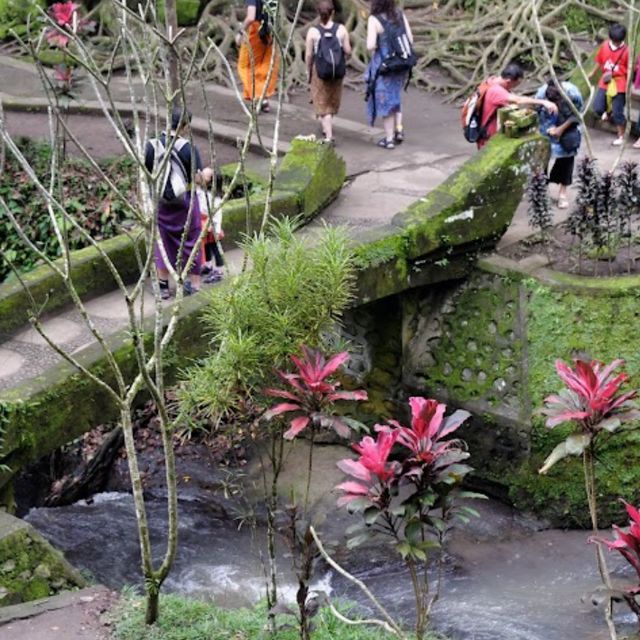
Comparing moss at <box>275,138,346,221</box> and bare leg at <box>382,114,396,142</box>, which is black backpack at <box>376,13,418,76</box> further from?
moss at <box>275,138,346,221</box>

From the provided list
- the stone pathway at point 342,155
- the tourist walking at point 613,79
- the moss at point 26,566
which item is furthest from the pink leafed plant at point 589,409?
the tourist walking at point 613,79

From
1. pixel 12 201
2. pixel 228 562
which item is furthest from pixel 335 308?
pixel 12 201

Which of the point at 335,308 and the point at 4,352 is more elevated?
the point at 335,308

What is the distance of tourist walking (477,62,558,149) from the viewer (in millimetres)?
10523

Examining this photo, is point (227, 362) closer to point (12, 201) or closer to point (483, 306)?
point (483, 306)

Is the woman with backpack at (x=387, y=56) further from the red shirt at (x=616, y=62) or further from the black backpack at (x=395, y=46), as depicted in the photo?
the red shirt at (x=616, y=62)

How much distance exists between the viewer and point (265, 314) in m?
6.66

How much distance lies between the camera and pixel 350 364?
1121 cm

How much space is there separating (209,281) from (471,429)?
2636mm

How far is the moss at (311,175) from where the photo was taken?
10469 millimetres

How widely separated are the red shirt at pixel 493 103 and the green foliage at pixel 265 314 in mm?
4263

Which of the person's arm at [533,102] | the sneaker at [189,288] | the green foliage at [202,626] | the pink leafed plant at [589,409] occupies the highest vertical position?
the person's arm at [533,102]

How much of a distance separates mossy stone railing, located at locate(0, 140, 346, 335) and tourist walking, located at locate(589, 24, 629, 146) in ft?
9.93

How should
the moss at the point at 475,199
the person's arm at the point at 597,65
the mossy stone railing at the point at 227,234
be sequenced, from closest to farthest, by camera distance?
the mossy stone railing at the point at 227,234 → the moss at the point at 475,199 → the person's arm at the point at 597,65
